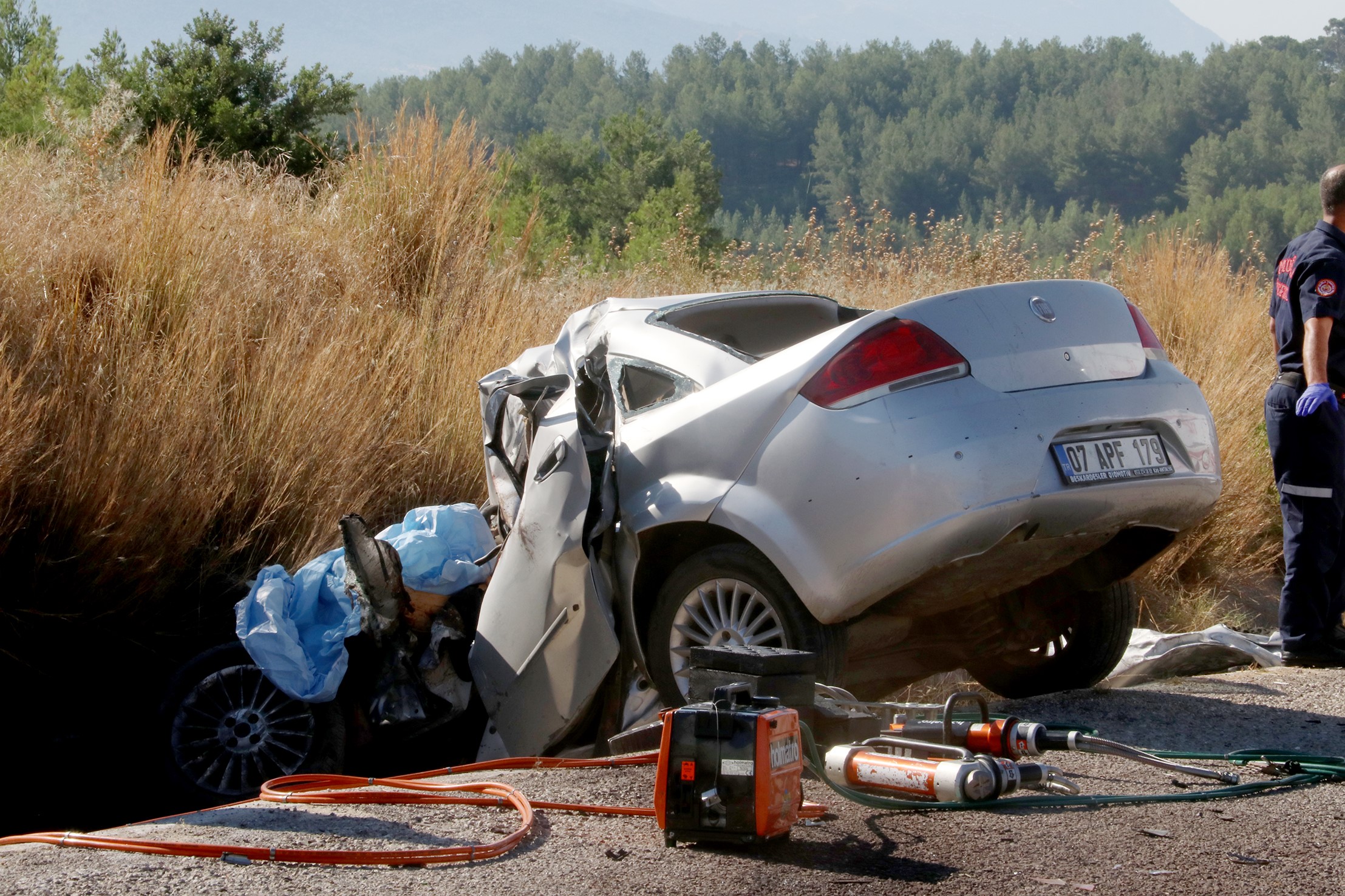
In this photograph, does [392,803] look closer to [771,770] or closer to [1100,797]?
[771,770]

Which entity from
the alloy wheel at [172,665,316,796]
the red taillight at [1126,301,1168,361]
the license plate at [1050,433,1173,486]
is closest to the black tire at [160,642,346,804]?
the alloy wheel at [172,665,316,796]

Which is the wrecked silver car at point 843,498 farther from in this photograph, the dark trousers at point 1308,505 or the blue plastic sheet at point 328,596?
the dark trousers at point 1308,505

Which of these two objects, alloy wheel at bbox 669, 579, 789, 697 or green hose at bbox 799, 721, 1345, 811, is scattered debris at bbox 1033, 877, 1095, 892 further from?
alloy wheel at bbox 669, 579, 789, 697

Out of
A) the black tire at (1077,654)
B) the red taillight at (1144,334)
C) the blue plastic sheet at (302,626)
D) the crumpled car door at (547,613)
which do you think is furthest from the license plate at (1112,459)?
the blue plastic sheet at (302,626)

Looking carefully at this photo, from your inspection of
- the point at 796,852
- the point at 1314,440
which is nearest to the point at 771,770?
the point at 796,852

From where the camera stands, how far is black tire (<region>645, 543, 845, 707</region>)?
171 inches

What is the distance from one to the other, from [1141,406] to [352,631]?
10.1ft

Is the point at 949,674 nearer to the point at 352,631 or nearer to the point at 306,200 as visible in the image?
the point at 352,631

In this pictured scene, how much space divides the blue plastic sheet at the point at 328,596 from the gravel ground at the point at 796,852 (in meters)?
1.12

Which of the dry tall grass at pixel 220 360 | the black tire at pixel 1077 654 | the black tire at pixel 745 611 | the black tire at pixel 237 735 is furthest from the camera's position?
the dry tall grass at pixel 220 360

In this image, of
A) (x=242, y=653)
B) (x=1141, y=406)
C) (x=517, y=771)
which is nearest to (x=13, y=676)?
(x=242, y=653)

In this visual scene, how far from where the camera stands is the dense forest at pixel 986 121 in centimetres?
8931

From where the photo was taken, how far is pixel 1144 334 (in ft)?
15.4

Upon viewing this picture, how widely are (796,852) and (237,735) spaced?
270cm
